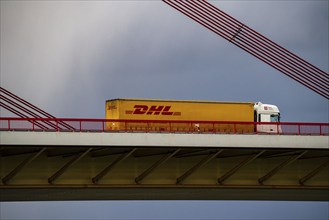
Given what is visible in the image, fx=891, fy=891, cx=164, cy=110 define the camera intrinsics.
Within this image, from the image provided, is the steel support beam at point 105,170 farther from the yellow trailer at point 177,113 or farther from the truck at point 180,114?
the yellow trailer at point 177,113

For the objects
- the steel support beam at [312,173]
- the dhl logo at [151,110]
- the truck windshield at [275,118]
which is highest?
the dhl logo at [151,110]

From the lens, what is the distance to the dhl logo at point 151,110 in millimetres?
66875

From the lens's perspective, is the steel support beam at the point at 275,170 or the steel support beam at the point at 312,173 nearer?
the steel support beam at the point at 275,170

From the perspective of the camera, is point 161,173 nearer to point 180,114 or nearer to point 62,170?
point 62,170

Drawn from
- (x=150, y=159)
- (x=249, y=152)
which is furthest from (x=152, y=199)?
(x=249, y=152)

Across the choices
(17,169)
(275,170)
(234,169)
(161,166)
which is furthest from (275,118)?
(17,169)

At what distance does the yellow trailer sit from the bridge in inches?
226

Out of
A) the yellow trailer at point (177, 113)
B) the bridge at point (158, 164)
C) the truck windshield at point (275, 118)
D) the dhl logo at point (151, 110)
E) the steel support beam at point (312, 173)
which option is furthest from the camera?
the truck windshield at point (275, 118)

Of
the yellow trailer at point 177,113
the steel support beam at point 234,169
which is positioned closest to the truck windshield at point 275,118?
the yellow trailer at point 177,113

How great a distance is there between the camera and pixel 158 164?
184ft

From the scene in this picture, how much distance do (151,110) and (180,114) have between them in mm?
2928

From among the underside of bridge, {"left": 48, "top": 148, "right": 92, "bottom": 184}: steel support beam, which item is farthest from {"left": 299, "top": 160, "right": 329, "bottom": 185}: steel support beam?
{"left": 48, "top": 148, "right": 92, "bottom": 184}: steel support beam

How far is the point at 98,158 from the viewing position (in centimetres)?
5550

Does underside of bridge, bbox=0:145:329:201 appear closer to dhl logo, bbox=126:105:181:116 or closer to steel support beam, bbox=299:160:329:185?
steel support beam, bbox=299:160:329:185
